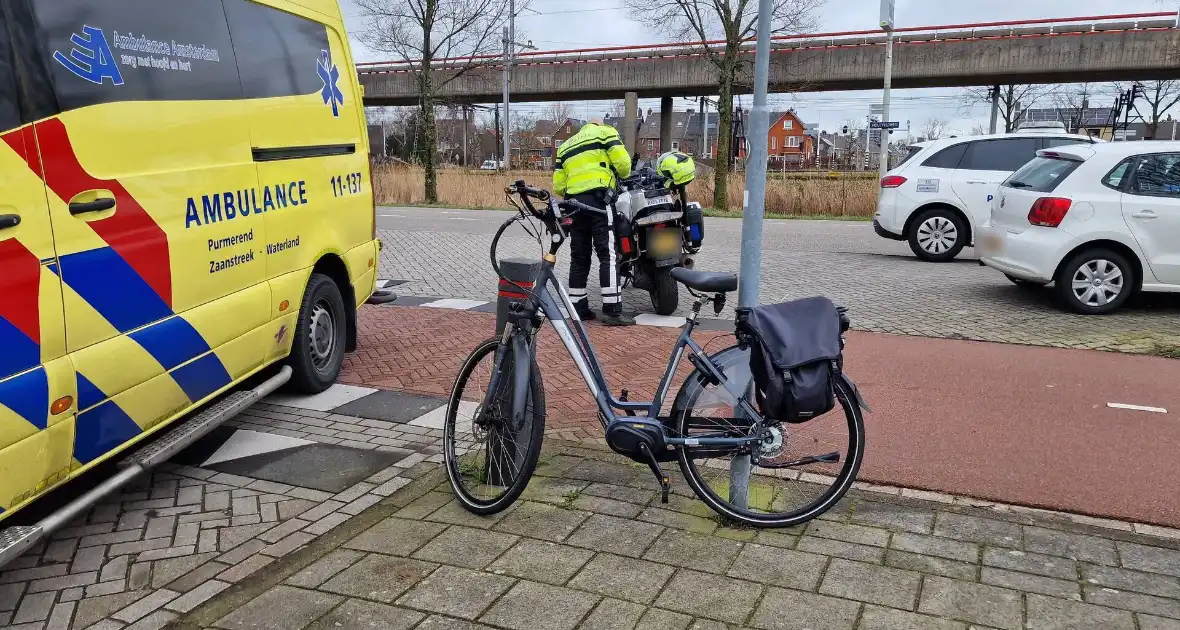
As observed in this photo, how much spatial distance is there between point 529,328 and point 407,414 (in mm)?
1835

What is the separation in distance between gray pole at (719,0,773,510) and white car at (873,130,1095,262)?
30.6 ft

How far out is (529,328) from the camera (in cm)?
372

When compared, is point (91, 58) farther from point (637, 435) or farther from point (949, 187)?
point (949, 187)

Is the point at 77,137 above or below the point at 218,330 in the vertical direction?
above

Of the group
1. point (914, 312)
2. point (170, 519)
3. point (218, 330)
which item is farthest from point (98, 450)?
point (914, 312)

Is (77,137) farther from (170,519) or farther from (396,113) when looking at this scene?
(396,113)

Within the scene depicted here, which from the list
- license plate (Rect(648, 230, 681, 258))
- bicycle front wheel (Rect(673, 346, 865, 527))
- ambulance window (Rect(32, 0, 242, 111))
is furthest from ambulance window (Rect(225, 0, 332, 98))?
license plate (Rect(648, 230, 681, 258))

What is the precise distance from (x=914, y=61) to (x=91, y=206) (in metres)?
36.8

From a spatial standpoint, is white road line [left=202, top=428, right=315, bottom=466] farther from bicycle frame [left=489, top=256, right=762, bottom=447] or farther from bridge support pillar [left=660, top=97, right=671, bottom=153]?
bridge support pillar [left=660, top=97, right=671, bottom=153]

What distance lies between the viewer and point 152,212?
3.72m

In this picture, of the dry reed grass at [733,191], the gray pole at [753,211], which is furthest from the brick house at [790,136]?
the gray pole at [753,211]

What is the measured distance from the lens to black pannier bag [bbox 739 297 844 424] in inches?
127

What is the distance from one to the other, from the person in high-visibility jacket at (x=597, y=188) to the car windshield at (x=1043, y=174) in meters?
3.98

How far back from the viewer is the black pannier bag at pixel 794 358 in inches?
127
